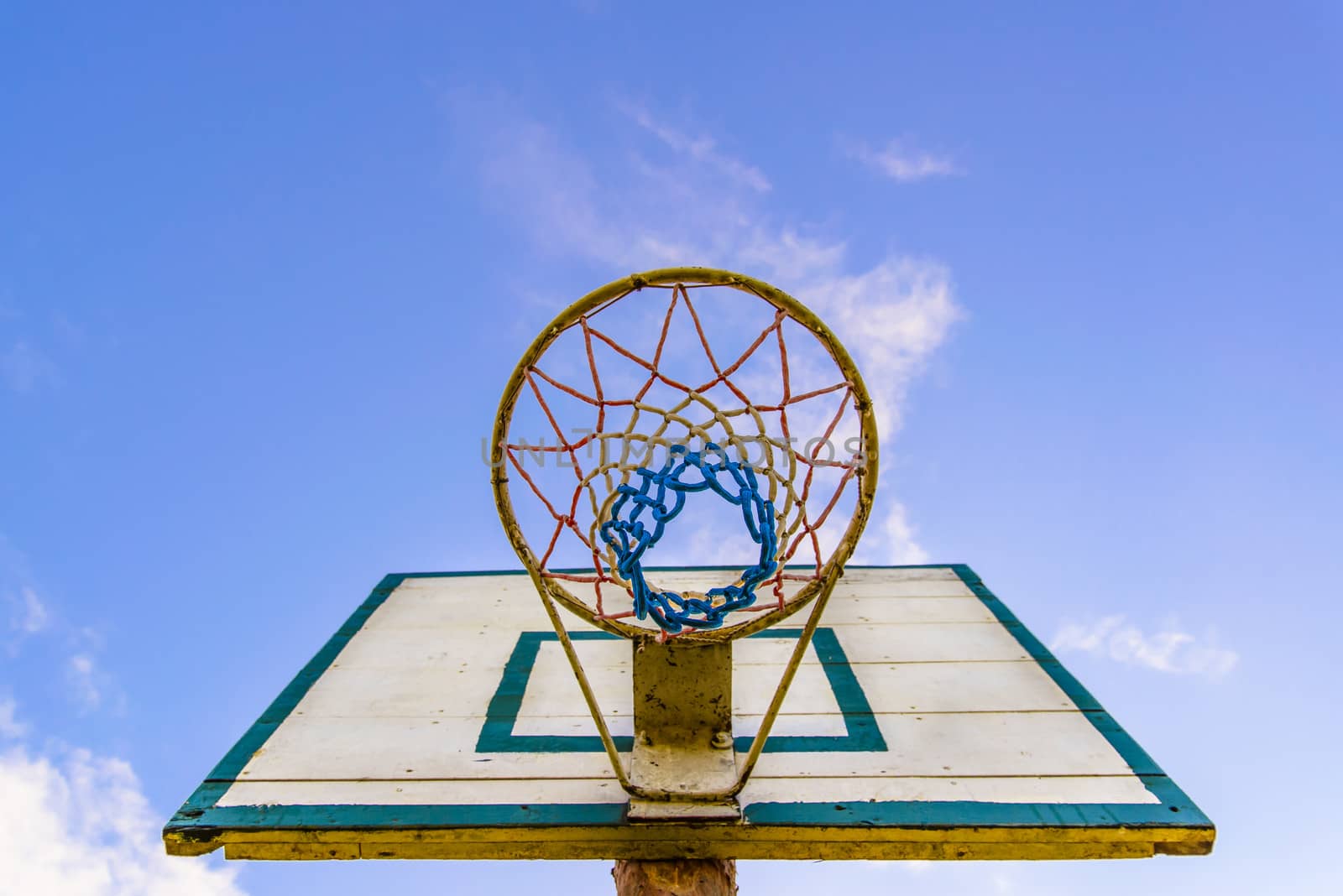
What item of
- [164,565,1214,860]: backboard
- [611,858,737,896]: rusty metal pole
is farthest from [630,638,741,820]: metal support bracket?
[611,858,737,896]: rusty metal pole

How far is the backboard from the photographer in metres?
2.34

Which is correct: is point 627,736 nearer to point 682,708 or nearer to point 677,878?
point 682,708

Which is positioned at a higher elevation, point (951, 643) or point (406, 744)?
point (951, 643)

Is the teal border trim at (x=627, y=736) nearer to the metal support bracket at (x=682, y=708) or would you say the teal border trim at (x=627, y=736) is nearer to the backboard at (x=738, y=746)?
the backboard at (x=738, y=746)

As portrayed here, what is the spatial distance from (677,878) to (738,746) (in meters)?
0.42

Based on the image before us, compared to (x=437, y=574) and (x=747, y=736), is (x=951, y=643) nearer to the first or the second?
(x=747, y=736)

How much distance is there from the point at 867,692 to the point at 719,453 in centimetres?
123

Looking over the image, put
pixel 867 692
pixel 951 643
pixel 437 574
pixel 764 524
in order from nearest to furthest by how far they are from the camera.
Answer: pixel 764 524
pixel 867 692
pixel 951 643
pixel 437 574

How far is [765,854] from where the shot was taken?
2.33 metres

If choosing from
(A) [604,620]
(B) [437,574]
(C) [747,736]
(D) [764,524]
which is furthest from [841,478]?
(B) [437,574]

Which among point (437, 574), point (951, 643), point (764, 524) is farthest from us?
point (437, 574)

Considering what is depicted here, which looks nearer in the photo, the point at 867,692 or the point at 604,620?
the point at 604,620

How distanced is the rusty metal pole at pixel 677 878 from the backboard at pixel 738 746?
0.05 metres

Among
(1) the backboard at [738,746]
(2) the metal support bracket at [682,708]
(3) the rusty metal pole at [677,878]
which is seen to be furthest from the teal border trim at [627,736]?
(3) the rusty metal pole at [677,878]
